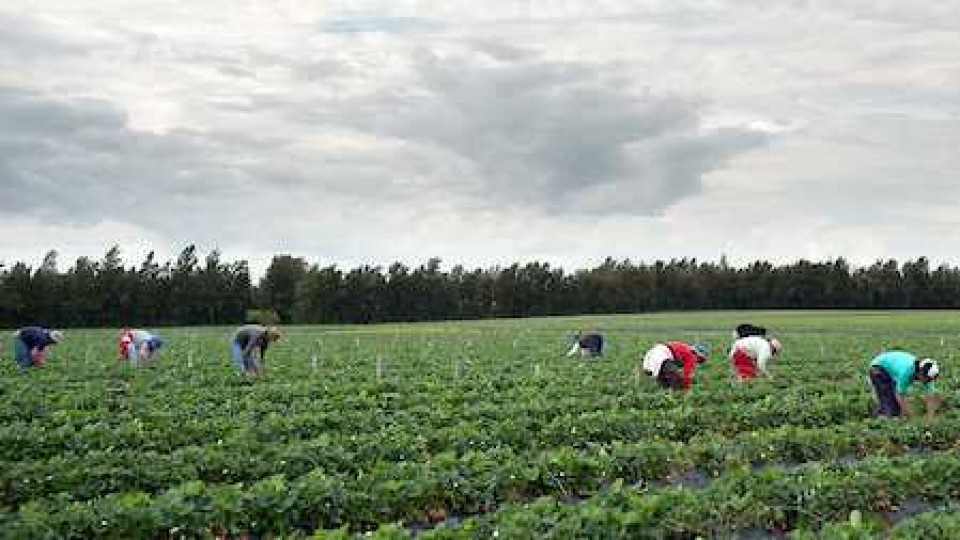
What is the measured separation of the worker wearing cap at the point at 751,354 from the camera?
20.2m

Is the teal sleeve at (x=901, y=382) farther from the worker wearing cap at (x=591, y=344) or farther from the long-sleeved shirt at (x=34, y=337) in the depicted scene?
the long-sleeved shirt at (x=34, y=337)

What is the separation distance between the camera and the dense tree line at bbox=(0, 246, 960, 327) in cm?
8881

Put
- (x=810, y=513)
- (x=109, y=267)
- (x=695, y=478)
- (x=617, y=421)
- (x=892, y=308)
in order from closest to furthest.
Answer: (x=810, y=513), (x=695, y=478), (x=617, y=421), (x=109, y=267), (x=892, y=308)

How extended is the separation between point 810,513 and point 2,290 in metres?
81.5

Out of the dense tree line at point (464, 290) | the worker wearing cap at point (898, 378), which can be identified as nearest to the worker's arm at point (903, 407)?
the worker wearing cap at point (898, 378)

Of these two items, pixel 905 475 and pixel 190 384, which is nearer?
pixel 905 475

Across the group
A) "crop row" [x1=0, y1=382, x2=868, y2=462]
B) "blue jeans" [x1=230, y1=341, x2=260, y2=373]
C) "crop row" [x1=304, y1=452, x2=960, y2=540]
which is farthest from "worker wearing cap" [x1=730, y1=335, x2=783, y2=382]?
"blue jeans" [x1=230, y1=341, x2=260, y2=373]

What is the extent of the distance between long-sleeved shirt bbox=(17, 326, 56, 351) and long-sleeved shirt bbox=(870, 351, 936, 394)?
18.6 m

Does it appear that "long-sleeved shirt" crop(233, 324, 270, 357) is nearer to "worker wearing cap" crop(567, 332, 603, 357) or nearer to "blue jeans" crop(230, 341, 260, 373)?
"blue jeans" crop(230, 341, 260, 373)

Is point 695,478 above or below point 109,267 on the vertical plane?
below

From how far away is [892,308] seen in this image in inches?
3976

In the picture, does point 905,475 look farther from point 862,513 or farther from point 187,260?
point 187,260

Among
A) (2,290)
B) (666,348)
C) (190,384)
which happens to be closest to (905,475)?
(666,348)

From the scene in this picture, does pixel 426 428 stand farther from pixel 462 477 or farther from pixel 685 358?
pixel 685 358
